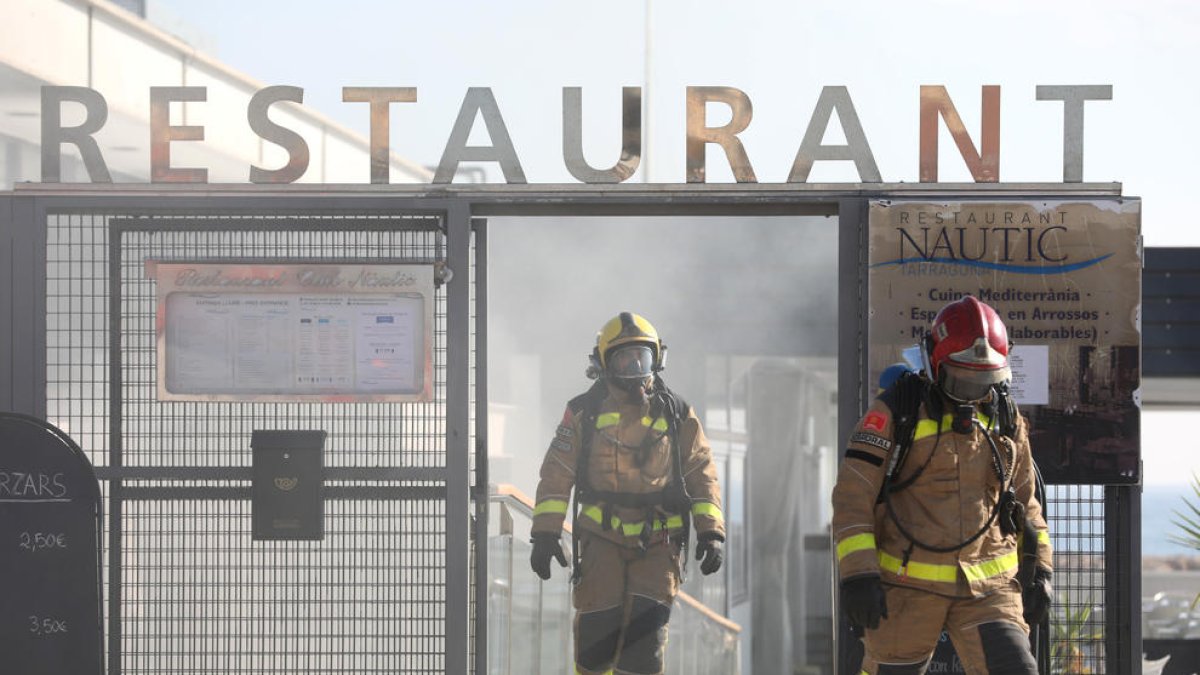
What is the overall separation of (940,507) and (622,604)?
1.95m

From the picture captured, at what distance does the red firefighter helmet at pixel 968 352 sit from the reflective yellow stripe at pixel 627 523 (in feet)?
6.16

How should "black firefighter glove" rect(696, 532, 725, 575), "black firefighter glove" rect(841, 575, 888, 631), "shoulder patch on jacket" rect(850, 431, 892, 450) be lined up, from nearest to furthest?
"black firefighter glove" rect(841, 575, 888, 631), "shoulder patch on jacket" rect(850, 431, 892, 450), "black firefighter glove" rect(696, 532, 725, 575)

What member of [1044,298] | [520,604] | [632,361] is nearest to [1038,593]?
[1044,298]

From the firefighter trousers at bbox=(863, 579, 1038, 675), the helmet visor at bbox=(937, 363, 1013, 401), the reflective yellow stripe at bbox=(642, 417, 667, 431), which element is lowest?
the firefighter trousers at bbox=(863, 579, 1038, 675)

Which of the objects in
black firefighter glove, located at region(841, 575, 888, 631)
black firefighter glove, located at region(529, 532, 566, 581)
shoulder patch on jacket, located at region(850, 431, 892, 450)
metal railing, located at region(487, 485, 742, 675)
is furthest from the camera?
metal railing, located at region(487, 485, 742, 675)

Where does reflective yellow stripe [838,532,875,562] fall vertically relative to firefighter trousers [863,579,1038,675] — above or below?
above

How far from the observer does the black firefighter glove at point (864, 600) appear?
4875mm

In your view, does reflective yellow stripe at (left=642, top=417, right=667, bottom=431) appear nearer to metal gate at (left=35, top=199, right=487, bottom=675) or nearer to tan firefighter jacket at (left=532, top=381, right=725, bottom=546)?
tan firefighter jacket at (left=532, top=381, right=725, bottom=546)

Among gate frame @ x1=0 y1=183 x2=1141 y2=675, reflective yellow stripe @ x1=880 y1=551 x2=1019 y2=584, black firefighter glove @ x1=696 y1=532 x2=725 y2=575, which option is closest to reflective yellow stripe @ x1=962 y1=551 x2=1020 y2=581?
reflective yellow stripe @ x1=880 y1=551 x2=1019 y2=584

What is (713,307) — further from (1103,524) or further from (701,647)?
(1103,524)

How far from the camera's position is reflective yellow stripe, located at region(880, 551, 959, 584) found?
4.97 metres

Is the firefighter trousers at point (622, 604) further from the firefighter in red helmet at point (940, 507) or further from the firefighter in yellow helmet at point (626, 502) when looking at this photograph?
the firefighter in red helmet at point (940, 507)

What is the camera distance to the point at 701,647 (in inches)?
455

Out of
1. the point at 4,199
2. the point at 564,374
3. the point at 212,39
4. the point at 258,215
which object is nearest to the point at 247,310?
the point at 258,215
